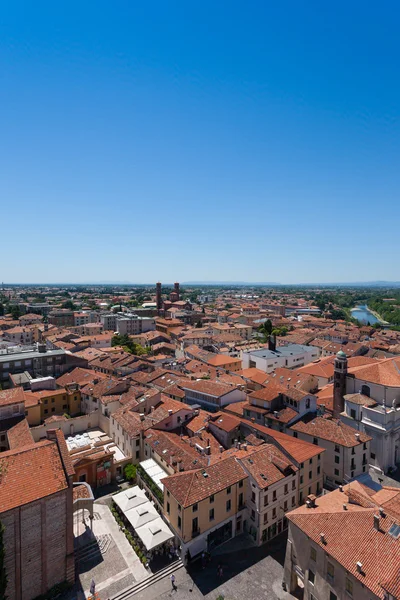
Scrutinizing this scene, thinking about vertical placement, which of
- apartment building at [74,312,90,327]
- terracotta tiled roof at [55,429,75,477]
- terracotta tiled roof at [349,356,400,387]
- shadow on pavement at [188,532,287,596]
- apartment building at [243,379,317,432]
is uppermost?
terracotta tiled roof at [349,356,400,387]

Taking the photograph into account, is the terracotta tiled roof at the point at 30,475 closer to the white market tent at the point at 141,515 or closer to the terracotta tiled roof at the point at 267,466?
the white market tent at the point at 141,515

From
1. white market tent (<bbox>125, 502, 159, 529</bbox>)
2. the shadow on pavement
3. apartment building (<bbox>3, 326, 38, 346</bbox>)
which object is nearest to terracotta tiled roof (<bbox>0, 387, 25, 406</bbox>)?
white market tent (<bbox>125, 502, 159, 529</bbox>)

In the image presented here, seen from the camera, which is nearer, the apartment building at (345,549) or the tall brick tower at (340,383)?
the apartment building at (345,549)

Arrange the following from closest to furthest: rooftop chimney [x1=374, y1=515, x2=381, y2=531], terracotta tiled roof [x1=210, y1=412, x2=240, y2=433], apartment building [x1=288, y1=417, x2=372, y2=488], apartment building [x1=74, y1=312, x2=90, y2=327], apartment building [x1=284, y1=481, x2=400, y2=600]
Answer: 1. apartment building [x1=284, y1=481, x2=400, y2=600]
2. rooftop chimney [x1=374, y1=515, x2=381, y2=531]
3. apartment building [x1=288, y1=417, x2=372, y2=488]
4. terracotta tiled roof [x1=210, y1=412, x2=240, y2=433]
5. apartment building [x1=74, y1=312, x2=90, y2=327]

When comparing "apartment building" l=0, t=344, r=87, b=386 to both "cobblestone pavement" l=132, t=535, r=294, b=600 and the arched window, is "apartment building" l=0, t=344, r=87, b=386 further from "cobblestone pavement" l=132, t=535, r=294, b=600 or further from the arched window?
the arched window

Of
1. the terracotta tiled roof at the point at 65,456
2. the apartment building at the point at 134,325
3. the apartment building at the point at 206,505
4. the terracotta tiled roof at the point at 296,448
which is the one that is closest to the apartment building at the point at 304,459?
the terracotta tiled roof at the point at 296,448

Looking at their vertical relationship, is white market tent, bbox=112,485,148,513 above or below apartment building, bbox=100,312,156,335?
below
